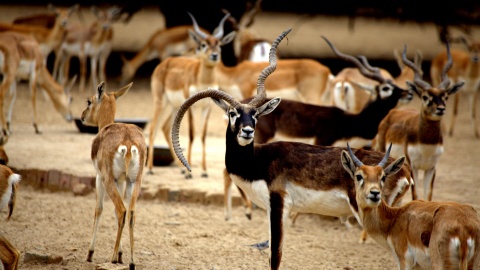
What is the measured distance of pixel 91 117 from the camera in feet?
23.6

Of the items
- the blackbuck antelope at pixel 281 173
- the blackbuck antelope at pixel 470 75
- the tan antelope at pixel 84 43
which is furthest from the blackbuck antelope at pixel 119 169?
the tan antelope at pixel 84 43

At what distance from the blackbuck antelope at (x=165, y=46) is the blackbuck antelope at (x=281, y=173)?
10.2m

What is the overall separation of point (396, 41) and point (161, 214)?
46.1 ft

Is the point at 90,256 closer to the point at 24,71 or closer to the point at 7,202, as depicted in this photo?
the point at 7,202

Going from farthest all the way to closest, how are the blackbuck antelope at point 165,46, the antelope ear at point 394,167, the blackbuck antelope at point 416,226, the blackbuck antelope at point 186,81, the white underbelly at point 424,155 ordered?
the blackbuck antelope at point 165,46 → the blackbuck antelope at point 186,81 → the white underbelly at point 424,155 → the antelope ear at point 394,167 → the blackbuck antelope at point 416,226

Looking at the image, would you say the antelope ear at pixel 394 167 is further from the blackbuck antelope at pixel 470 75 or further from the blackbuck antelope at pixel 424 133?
the blackbuck antelope at pixel 470 75

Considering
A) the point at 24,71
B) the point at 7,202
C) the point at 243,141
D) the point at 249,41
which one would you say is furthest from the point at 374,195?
the point at 249,41

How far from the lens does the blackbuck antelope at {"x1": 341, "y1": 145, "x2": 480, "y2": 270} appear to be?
507 cm

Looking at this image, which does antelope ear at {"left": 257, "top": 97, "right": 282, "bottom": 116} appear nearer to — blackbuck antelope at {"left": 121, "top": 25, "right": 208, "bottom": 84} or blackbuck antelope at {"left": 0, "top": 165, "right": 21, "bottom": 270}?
blackbuck antelope at {"left": 0, "top": 165, "right": 21, "bottom": 270}

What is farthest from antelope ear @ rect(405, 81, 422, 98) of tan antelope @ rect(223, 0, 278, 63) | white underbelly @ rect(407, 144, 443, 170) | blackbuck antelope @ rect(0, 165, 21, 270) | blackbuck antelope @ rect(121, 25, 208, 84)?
blackbuck antelope @ rect(121, 25, 208, 84)

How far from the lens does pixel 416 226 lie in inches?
212

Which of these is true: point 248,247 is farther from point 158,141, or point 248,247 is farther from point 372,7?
point 372,7

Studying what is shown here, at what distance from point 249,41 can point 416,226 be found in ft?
36.0

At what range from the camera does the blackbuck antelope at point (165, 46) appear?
56.5 ft
